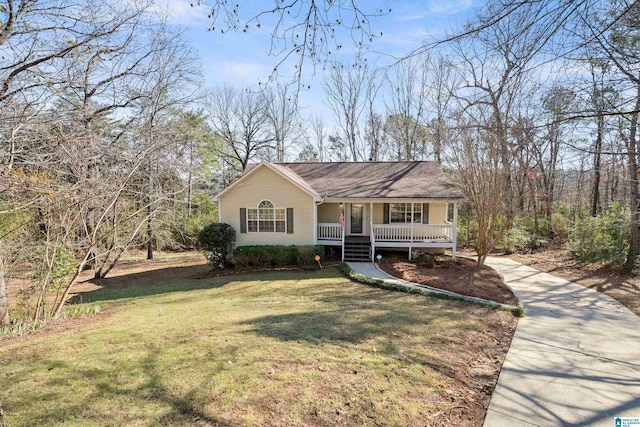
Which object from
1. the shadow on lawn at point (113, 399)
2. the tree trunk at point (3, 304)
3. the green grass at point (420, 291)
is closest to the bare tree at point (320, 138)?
the green grass at point (420, 291)

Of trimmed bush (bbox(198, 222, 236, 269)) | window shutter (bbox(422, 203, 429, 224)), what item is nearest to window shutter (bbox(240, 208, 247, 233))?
trimmed bush (bbox(198, 222, 236, 269))

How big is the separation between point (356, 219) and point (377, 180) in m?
2.54

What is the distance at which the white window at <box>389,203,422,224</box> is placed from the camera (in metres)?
15.7

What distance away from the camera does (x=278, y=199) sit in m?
14.7

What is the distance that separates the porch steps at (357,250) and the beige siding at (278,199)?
1.83m

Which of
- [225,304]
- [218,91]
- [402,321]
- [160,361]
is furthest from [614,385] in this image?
[218,91]

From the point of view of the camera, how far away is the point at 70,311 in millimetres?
8289

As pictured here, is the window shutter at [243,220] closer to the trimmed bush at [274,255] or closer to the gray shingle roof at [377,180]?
the trimmed bush at [274,255]

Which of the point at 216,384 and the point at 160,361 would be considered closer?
the point at 216,384

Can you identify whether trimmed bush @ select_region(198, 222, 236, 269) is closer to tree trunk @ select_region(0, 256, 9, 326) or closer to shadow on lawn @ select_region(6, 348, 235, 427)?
tree trunk @ select_region(0, 256, 9, 326)

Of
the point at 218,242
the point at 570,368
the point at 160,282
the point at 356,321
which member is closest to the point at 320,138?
the point at 218,242

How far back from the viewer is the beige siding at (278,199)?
14680mm

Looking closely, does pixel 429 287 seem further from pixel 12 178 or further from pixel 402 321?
pixel 12 178

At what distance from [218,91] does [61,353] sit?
29192 millimetres
